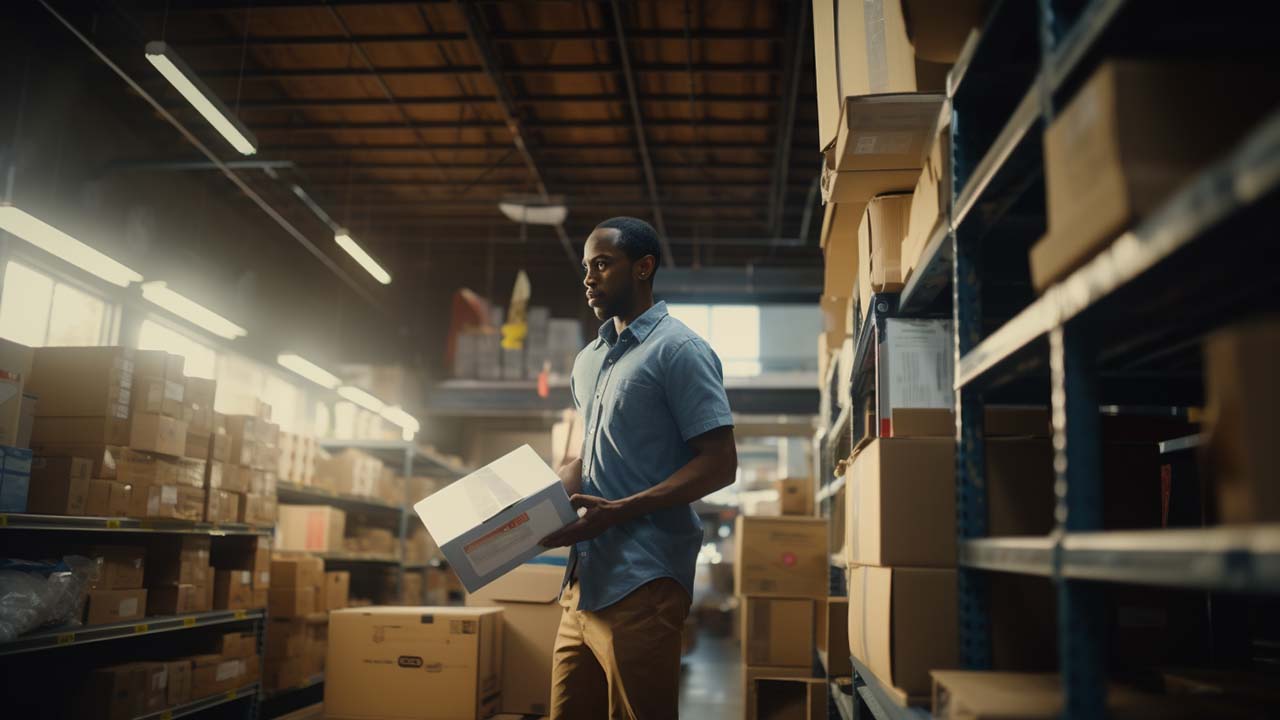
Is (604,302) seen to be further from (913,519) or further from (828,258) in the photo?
(828,258)

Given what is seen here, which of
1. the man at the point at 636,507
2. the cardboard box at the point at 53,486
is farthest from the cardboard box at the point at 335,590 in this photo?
the man at the point at 636,507

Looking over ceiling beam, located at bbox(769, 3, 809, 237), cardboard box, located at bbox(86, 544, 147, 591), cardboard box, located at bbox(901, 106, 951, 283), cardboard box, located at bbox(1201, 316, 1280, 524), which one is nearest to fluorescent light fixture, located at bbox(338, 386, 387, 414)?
cardboard box, located at bbox(86, 544, 147, 591)

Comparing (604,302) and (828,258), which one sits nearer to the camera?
(604,302)

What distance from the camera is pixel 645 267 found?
2.43m

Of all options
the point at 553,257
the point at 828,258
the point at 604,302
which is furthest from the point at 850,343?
the point at 553,257

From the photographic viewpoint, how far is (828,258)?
3.72 metres

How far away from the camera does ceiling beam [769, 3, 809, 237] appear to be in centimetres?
661

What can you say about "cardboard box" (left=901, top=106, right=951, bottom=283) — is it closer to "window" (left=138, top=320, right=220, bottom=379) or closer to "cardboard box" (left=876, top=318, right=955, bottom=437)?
"cardboard box" (left=876, top=318, right=955, bottom=437)

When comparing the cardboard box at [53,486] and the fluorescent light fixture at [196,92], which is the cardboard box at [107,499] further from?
the fluorescent light fixture at [196,92]

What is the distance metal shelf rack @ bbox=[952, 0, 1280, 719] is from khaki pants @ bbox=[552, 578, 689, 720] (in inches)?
24.7

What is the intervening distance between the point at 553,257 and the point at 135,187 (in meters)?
5.99

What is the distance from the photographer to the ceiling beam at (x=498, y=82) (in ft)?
22.2

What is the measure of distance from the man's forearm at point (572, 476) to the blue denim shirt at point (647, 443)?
72 mm

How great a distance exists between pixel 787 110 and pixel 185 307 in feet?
16.6
